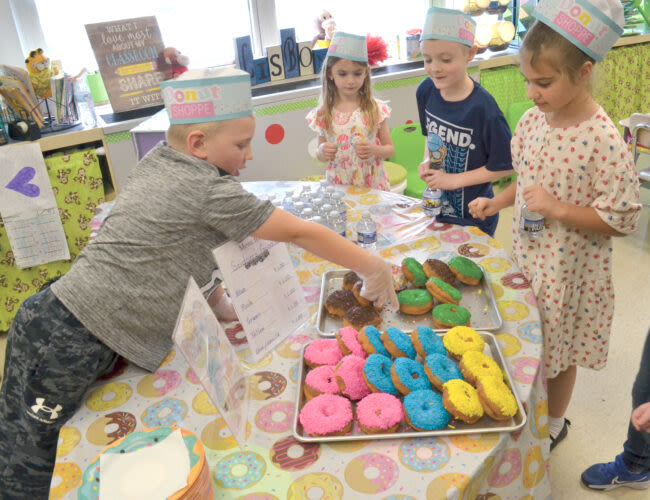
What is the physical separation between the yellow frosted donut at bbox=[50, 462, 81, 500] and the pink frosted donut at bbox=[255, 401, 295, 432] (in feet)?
1.04

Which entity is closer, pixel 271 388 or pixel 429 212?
pixel 271 388

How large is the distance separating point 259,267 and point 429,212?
0.76 m

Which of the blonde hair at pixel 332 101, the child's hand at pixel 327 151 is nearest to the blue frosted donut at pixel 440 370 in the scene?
the child's hand at pixel 327 151

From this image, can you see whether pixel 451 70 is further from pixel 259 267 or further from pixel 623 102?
pixel 623 102

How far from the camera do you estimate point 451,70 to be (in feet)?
5.87

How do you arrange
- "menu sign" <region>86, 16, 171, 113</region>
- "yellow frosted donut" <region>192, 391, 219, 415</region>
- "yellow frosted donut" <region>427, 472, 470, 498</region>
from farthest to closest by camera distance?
"menu sign" <region>86, 16, 171, 113</region> → "yellow frosted donut" <region>192, 391, 219, 415</region> → "yellow frosted donut" <region>427, 472, 470, 498</region>

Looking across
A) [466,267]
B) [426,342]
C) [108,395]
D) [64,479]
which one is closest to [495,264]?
[466,267]

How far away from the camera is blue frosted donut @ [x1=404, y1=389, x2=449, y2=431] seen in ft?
2.97

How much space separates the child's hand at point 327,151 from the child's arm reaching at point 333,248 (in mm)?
1050

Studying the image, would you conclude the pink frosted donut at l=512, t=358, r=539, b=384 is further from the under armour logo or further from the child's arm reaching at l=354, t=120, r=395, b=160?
the child's arm reaching at l=354, t=120, r=395, b=160

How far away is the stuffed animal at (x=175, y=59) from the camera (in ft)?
8.87

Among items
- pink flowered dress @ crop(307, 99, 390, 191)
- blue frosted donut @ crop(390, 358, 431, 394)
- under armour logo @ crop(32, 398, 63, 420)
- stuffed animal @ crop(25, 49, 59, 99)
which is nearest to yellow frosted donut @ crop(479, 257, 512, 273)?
blue frosted donut @ crop(390, 358, 431, 394)

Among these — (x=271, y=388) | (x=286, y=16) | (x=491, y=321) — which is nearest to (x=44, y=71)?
(x=286, y=16)

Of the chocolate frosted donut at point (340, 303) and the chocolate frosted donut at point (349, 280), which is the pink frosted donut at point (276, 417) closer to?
the chocolate frosted donut at point (340, 303)
